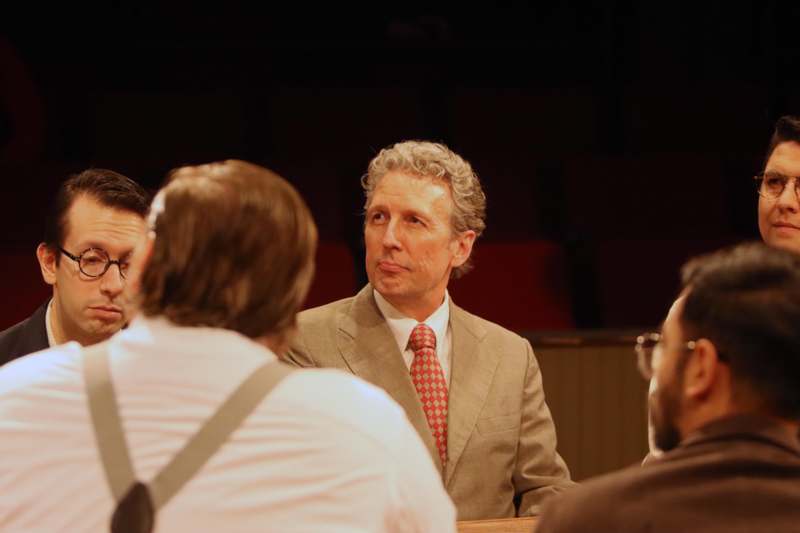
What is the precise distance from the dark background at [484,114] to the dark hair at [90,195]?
121cm

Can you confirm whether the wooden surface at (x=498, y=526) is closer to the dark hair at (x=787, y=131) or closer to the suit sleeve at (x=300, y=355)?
the suit sleeve at (x=300, y=355)

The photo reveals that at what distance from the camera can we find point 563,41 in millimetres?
5758

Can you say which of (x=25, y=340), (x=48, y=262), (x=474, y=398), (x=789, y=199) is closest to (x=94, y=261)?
(x=48, y=262)

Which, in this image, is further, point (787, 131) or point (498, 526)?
point (787, 131)

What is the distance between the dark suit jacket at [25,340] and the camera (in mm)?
2547

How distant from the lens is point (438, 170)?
110 inches

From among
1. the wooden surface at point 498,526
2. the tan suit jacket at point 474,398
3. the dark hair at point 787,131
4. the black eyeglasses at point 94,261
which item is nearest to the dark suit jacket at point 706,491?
the wooden surface at point 498,526

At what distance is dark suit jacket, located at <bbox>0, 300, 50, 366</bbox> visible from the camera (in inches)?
100

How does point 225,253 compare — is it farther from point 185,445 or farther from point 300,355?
point 300,355

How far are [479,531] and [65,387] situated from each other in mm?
1113

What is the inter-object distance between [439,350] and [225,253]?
1.46 meters

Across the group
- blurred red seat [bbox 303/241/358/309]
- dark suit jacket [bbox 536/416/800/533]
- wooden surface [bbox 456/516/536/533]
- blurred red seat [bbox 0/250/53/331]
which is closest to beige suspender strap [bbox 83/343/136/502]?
dark suit jacket [bbox 536/416/800/533]

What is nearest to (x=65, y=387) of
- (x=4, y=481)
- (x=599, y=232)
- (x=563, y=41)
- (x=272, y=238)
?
(x=4, y=481)

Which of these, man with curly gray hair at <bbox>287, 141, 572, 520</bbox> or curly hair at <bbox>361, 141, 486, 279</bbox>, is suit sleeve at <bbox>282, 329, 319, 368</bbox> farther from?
curly hair at <bbox>361, 141, 486, 279</bbox>
